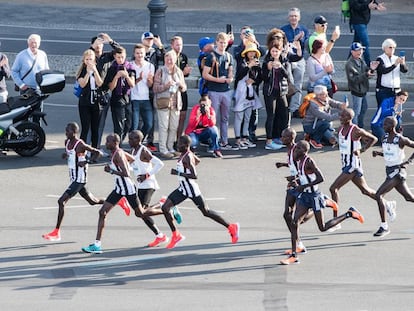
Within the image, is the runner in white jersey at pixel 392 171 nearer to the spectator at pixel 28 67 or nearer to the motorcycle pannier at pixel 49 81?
the motorcycle pannier at pixel 49 81

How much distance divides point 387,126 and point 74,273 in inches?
175

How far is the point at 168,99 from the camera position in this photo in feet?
65.4

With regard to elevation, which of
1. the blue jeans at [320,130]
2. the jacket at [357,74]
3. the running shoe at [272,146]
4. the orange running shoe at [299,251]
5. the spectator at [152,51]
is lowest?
the running shoe at [272,146]

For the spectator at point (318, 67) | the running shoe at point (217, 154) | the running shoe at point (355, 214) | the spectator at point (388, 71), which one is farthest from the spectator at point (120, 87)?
the running shoe at point (355, 214)

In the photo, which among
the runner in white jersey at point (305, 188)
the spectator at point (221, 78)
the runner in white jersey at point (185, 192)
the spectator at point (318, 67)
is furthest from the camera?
the spectator at point (318, 67)

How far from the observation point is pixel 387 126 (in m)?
15.7

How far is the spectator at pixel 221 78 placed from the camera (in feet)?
66.4

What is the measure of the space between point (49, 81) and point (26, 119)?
0.72 meters

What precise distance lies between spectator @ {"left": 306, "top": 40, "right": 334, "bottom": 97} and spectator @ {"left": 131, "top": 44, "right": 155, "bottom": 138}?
286cm

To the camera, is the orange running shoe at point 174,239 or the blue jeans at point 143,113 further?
the blue jeans at point 143,113

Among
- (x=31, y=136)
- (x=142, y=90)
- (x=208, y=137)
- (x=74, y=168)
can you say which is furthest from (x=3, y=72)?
(x=74, y=168)

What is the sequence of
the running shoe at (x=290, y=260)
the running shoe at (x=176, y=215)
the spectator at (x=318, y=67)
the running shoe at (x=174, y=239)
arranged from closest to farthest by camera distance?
the running shoe at (x=290, y=260)
the running shoe at (x=174, y=239)
the running shoe at (x=176, y=215)
the spectator at (x=318, y=67)

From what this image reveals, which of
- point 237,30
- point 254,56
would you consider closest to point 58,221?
point 254,56

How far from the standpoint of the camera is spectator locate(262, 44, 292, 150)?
2045 cm
